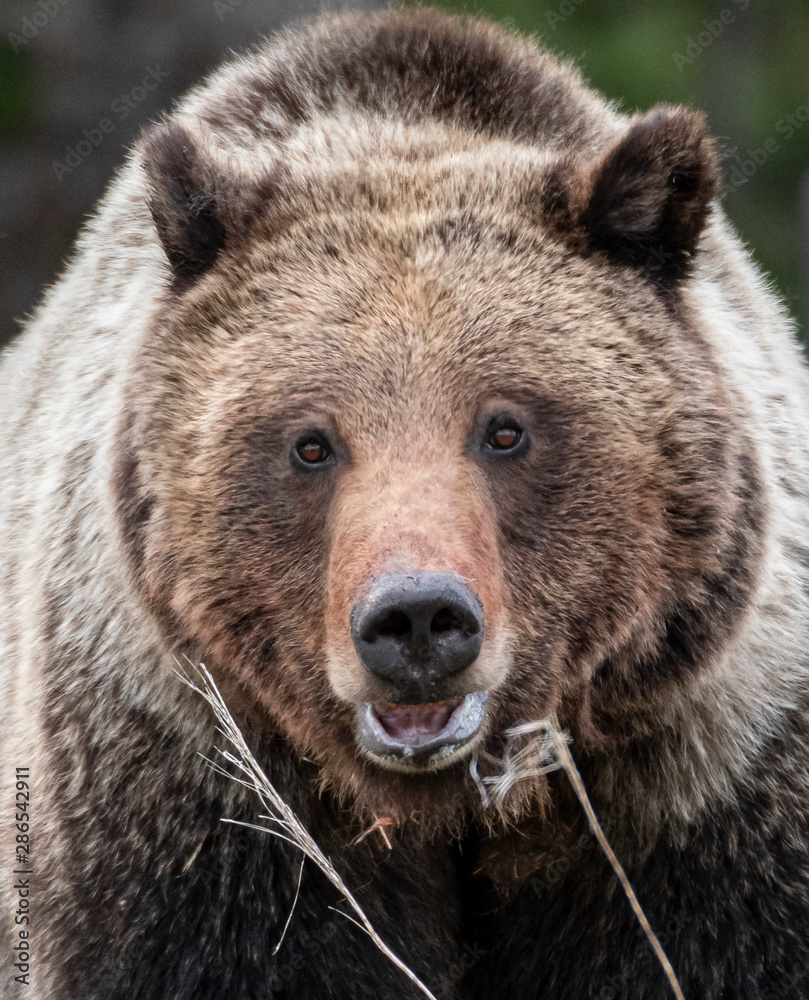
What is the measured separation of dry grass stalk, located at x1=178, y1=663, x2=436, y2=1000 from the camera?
3.79m

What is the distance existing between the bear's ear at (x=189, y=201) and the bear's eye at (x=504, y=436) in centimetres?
105

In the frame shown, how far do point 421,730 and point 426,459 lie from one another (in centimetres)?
73

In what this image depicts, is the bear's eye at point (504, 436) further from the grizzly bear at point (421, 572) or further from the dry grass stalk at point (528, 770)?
the dry grass stalk at point (528, 770)

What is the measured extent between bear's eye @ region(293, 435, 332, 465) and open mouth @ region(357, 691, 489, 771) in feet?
2.31

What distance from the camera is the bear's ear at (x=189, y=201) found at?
13.0 feet

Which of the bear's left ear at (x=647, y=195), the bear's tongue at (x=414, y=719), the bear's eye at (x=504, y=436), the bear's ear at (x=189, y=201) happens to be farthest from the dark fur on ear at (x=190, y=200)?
the bear's tongue at (x=414, y=719)

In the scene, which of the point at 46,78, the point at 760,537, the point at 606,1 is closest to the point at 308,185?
the point at 760,537

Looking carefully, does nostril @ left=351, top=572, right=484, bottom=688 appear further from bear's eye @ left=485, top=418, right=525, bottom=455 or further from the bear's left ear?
the bear's left ear

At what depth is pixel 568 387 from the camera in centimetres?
378

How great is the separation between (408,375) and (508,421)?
Result: 31cm

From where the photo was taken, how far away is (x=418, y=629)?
3.26 metres

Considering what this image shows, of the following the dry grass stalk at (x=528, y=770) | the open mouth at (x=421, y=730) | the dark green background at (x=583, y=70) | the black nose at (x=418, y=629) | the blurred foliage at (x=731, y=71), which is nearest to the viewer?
the black nose at (x=418, y=629)

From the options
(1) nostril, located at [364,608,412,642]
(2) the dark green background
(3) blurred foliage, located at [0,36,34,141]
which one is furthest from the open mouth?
(3) blurred foliage, located at [0,36,34,141]

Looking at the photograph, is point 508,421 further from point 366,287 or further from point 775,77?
point 775,77
